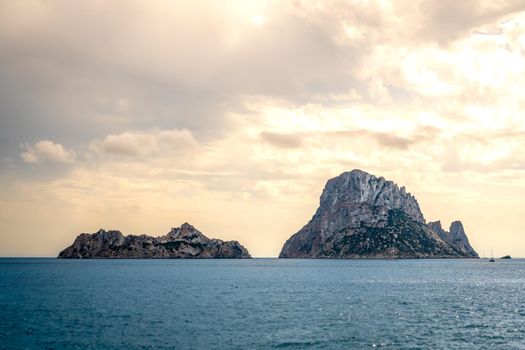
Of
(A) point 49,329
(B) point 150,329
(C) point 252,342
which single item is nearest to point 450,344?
(C) point 252,342

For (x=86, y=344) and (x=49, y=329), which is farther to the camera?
(x=49, y=329)

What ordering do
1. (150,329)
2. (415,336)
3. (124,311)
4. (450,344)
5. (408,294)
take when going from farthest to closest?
(408,294)
(124,311)
(150,329)
(415,336)
(450,344)

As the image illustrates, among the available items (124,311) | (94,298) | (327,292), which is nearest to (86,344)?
(124,311)

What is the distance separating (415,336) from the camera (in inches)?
2931

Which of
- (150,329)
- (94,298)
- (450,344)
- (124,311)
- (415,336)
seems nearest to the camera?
(450,344)

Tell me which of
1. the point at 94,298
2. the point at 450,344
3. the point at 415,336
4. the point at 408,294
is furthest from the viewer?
the point at 408,294

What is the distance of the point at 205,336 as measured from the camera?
74.8 metres

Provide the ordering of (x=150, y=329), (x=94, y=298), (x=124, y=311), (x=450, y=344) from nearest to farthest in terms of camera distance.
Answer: (x=450, y=344), (x=150, y=329), (x=124, y=311), (x=94, y=298)

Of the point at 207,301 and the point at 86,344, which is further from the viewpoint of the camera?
the point at 207,301

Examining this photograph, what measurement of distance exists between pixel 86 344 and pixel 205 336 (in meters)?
17.1

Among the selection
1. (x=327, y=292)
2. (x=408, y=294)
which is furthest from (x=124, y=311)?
(x=408, y=294)

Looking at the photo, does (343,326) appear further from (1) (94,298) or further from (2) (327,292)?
(1) (94,298)

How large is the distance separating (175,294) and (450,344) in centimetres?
9059

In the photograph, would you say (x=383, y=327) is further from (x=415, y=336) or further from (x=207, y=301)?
(x=207, y=301)
